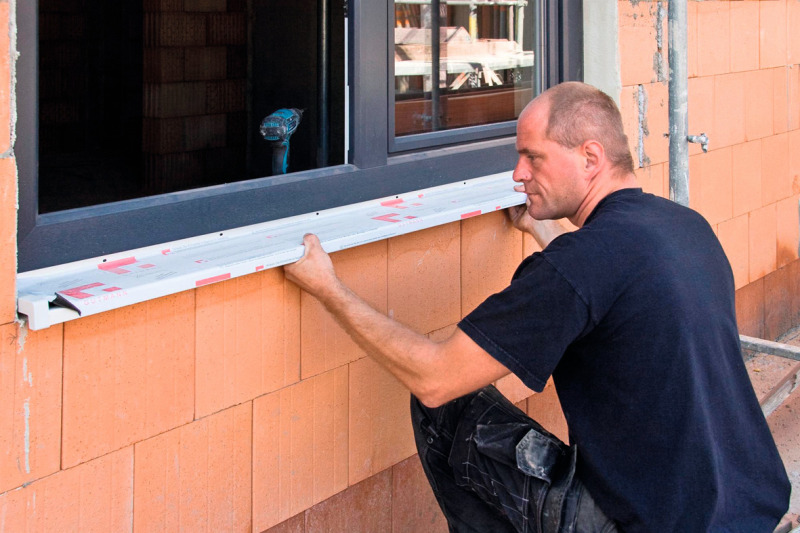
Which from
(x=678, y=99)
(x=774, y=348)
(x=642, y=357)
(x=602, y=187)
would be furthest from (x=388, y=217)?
(x=774, y=348)

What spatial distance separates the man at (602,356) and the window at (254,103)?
0.43 metres

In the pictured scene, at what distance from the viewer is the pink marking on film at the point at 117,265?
1983 mm

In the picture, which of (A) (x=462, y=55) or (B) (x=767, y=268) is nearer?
(A) (x=462, y=55)

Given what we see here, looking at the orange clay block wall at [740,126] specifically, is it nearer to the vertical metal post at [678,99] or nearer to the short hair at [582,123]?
the vertical metal post at [678,99]

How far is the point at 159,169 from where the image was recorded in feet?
19.6

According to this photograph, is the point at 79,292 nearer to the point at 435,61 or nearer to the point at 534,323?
the point at 534,323

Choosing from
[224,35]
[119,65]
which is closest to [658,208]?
[224,35]

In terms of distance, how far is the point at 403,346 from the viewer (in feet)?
6.77

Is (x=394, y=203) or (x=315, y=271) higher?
(x=394, y=203)

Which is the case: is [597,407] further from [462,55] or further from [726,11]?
[726,11]

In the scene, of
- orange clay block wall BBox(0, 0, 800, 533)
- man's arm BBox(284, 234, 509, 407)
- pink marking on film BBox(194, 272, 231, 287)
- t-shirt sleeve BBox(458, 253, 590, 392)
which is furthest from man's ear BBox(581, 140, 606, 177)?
pink marking on film BBox(194, 272, 231, 287)

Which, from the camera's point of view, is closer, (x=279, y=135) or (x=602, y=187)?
(x=602, y=187)

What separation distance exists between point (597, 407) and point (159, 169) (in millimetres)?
4483

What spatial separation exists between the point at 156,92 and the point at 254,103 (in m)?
1.24
